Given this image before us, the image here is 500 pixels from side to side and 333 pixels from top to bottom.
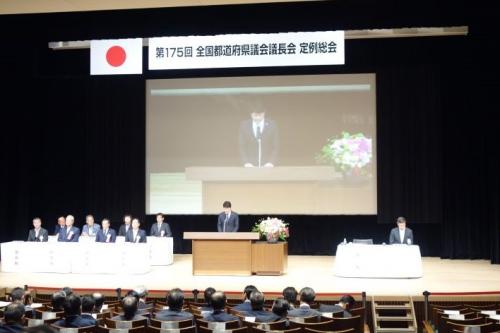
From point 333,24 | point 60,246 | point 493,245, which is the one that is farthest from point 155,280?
point 493,245

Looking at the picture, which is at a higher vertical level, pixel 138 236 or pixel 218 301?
pixel 138 236

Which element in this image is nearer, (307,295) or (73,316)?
(73,316)

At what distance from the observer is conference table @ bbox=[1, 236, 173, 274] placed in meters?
11.2

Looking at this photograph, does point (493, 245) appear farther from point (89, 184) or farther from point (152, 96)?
point (89, 184)

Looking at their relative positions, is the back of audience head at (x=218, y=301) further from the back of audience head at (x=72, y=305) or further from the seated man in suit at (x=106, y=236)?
the seated man in suit at (x=106, y=236)

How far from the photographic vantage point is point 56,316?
6195 mm

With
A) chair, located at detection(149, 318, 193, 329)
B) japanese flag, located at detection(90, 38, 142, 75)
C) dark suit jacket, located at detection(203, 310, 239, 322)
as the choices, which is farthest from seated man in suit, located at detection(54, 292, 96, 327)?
japanese flag, located at detection(90, 38, 142, 75)

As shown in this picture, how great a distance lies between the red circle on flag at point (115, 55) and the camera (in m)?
11.4

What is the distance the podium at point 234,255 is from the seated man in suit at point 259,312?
472 cm

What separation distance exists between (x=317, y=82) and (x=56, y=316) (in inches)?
349

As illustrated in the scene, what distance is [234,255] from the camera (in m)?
10.9

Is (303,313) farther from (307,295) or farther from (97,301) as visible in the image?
(97,301)

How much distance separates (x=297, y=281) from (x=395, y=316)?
2.02 m

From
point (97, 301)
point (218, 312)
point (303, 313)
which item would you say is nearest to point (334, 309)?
point (303, 313)
